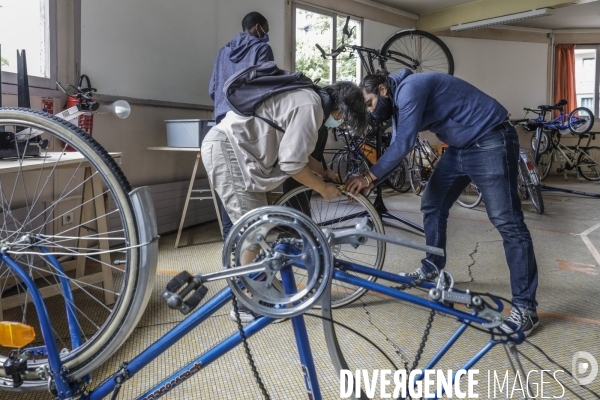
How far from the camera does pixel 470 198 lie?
514 centimetres

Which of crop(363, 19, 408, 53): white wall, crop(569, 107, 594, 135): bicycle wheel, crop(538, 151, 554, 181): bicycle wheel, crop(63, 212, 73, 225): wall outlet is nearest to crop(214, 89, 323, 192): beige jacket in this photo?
crop(63, 212, 73, 225): wall outlet

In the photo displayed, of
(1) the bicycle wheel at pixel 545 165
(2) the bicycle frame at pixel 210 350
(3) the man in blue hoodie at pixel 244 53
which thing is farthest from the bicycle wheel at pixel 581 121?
(2) the bicycle frame at pixel 210 350

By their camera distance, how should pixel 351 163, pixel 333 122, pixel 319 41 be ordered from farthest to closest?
pixel 319 41
pixel 351 163
pixel 333 122

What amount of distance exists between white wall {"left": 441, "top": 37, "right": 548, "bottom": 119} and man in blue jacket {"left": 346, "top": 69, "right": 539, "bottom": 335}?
6.15 m

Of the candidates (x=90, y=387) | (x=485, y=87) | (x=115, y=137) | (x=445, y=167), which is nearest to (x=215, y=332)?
(x=90, y=387)

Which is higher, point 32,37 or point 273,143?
point 32,37

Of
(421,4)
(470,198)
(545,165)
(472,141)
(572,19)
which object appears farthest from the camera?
(545,165)

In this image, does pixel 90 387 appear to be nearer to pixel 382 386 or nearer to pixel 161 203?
pixel 382 386

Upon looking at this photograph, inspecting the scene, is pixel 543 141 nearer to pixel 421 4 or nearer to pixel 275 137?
pixel 421 4

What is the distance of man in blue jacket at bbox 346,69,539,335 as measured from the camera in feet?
5.98

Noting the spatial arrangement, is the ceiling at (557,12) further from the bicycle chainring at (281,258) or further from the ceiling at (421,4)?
the bicycle chainring at (281,258)

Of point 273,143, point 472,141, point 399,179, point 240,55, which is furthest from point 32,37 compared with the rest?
point 399,179

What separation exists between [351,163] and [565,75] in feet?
Result: 18.1

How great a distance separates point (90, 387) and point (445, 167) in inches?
62.9
